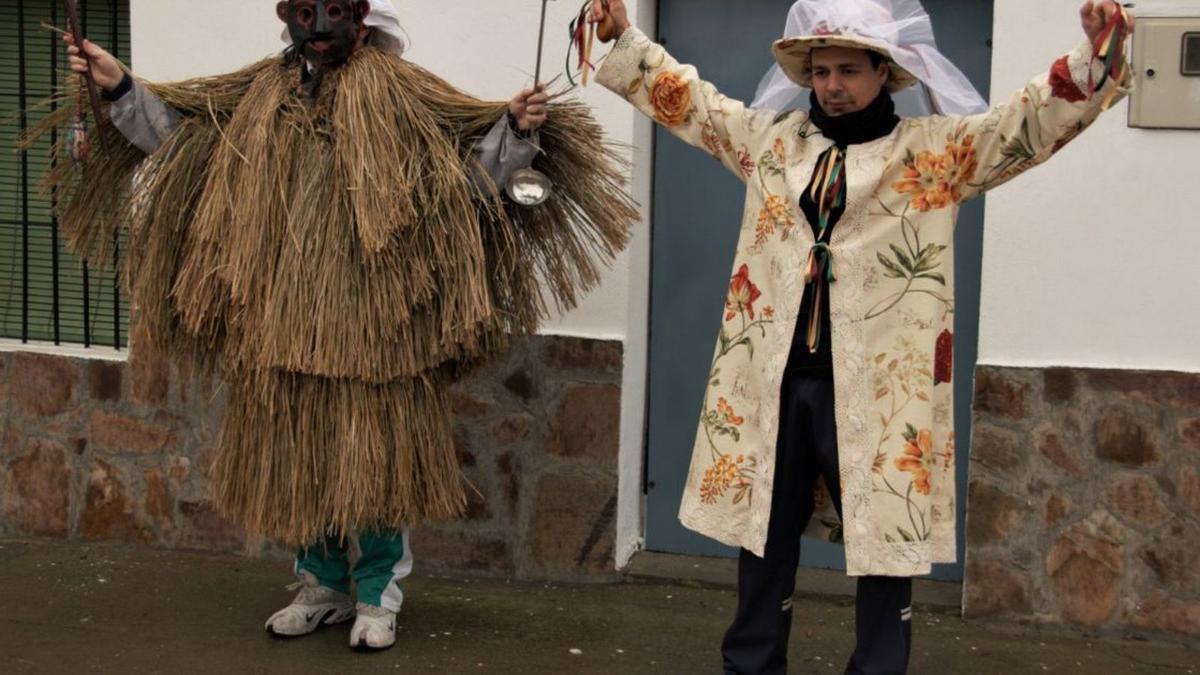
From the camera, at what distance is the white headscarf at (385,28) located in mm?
4035

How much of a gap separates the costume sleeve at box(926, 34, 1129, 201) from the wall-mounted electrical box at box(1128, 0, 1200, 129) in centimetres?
105

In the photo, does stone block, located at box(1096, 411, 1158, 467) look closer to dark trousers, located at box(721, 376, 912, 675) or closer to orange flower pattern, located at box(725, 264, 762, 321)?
dark trousers, located at box(721, 376, 912, 675)

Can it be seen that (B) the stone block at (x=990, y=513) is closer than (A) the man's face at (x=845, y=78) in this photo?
No

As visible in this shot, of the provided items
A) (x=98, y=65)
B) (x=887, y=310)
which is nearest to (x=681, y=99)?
(x=887, y=310)

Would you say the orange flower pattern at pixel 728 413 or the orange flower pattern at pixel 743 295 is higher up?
the orange flower pattern at pixel 743 295

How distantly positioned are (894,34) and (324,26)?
1430 millimetres

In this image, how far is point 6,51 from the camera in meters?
5.53

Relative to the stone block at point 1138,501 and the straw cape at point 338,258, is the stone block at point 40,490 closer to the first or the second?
the straw cape at point 338,258

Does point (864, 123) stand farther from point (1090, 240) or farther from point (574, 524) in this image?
point (574, 524)

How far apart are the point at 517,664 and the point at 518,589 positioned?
69 centimetres

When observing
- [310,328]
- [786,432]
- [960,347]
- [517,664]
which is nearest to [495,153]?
[310,328]

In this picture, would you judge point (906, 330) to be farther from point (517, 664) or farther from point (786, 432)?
point (517, 664)

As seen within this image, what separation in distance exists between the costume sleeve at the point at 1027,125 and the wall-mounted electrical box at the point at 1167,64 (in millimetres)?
1054

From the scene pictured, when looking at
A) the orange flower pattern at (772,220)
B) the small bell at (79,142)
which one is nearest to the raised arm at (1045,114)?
the orange flower pattern at (772,220)
